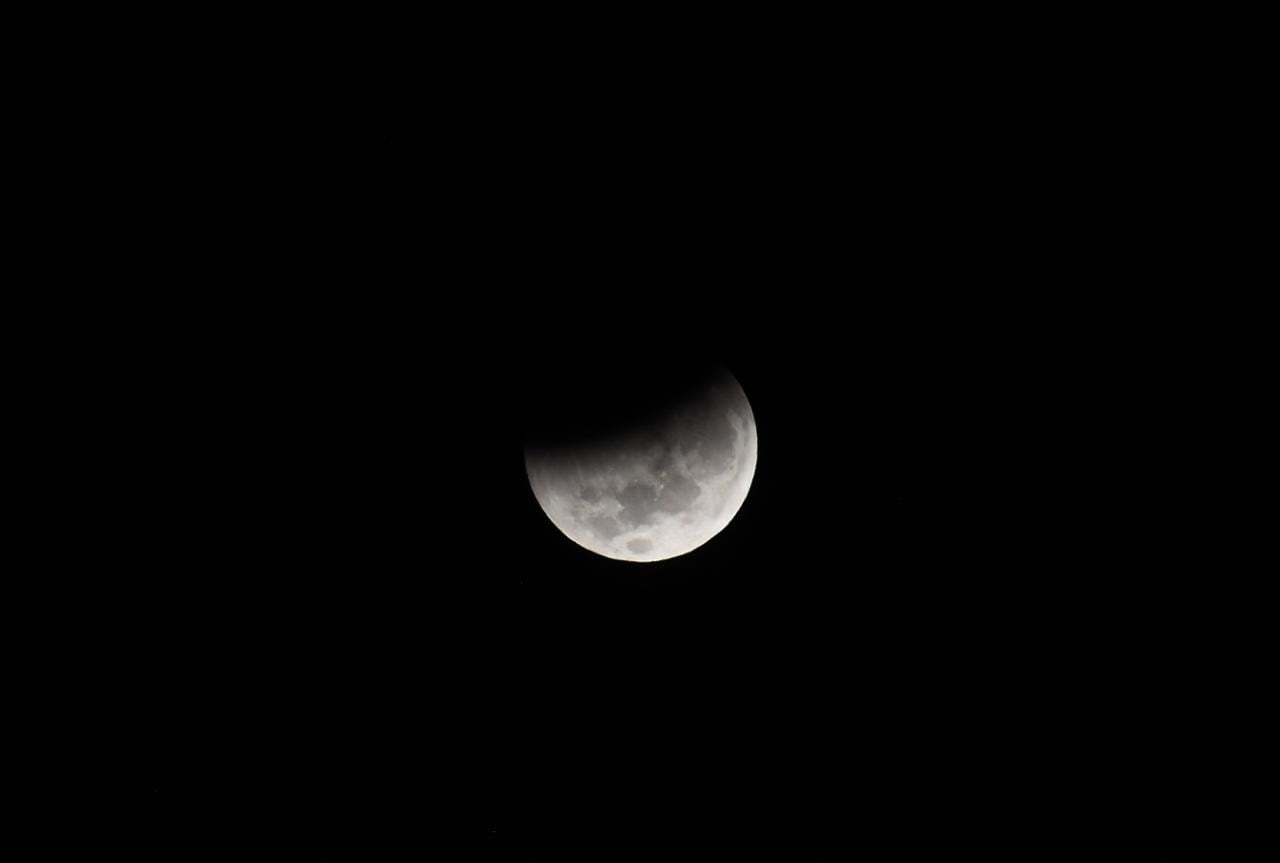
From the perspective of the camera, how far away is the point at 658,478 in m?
3.84

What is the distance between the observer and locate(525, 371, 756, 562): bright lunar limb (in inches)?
151

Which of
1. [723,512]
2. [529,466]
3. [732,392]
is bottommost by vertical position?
[723,512]

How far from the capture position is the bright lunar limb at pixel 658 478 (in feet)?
12.6

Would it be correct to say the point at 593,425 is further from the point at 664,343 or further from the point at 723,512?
the point at 723,512

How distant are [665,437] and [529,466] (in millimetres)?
738

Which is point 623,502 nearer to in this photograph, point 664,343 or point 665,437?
point 665,437

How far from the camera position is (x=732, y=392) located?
13.3 ft

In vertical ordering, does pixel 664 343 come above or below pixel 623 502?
above

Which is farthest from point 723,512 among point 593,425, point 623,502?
point 593,425

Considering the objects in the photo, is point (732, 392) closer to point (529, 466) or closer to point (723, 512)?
point (723, 512)

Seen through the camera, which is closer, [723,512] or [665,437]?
[665,437]

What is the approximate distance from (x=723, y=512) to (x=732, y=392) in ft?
1.90

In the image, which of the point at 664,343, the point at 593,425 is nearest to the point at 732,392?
the point at 664,343

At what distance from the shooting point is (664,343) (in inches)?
154
